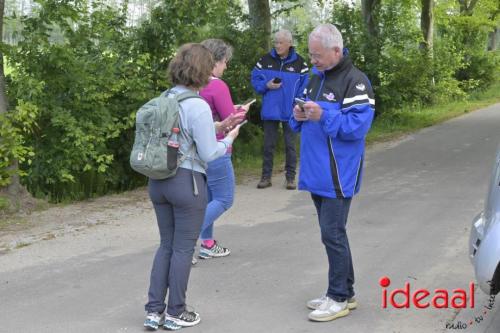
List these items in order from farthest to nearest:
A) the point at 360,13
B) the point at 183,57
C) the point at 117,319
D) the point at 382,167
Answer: the point at 360,13 → the point at 382,167 → the point at 117,319 → the point at 183,57

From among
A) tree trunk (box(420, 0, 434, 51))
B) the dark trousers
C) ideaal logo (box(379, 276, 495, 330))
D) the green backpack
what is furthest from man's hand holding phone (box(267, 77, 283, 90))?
tree trunk (box(420, 0, 434, 51))

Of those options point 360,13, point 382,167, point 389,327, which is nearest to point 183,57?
point 389,327

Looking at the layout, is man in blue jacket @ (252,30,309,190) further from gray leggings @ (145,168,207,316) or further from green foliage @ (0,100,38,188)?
gray leggings @ (145,168,207,316)

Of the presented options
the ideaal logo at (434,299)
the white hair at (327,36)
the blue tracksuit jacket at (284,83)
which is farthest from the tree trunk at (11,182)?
the white hair at (327,36)

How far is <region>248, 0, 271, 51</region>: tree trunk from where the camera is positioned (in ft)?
44.9

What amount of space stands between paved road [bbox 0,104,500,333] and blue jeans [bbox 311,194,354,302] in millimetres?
220

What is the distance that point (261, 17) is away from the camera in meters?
13.9

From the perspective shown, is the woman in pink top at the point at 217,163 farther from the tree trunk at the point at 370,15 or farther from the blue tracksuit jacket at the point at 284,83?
the tree trunk at the point at 370,15

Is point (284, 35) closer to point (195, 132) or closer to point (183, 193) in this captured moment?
point (195, 132)

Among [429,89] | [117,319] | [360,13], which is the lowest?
[117,319]

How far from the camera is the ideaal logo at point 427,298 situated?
5441 millimetres

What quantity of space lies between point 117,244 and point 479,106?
60.3 feet

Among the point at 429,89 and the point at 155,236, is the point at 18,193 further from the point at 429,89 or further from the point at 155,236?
the point at 429,89

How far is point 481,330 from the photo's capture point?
499 cm
